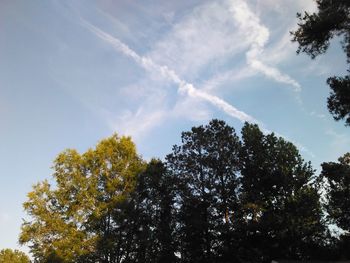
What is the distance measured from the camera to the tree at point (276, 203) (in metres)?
35.7

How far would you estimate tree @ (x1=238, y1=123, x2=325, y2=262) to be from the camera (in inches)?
1406

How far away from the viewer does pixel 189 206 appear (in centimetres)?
3838

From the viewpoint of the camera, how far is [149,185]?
38500mm

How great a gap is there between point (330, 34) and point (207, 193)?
77.5 ft

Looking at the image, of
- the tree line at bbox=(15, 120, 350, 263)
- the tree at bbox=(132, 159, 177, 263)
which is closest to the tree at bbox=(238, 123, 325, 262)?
the tree line at bbox=(15, 120, 350, 263)

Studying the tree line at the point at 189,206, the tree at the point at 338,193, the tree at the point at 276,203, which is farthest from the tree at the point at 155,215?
the tree at the point at 338,193

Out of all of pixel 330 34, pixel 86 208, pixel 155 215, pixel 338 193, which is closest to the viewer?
pixel 330 34

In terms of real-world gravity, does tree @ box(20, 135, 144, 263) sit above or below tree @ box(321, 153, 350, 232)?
below

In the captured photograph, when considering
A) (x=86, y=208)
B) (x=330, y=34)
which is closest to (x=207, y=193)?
(x=86, y=208)

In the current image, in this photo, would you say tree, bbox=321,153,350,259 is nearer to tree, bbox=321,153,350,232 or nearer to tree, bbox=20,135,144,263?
tree, bbox=321,153,350,232

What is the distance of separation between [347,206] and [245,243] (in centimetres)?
1893

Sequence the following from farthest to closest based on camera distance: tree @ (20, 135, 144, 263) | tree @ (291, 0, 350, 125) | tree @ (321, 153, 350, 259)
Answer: tree @ (321, 153, 350, 259), tree @ (20, 135, 144, 263), tree @ (291, 0, 350, 125)

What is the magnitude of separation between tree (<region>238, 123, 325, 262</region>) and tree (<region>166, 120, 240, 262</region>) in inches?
58.5

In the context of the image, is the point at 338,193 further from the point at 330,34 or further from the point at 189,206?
the point at 330,34
